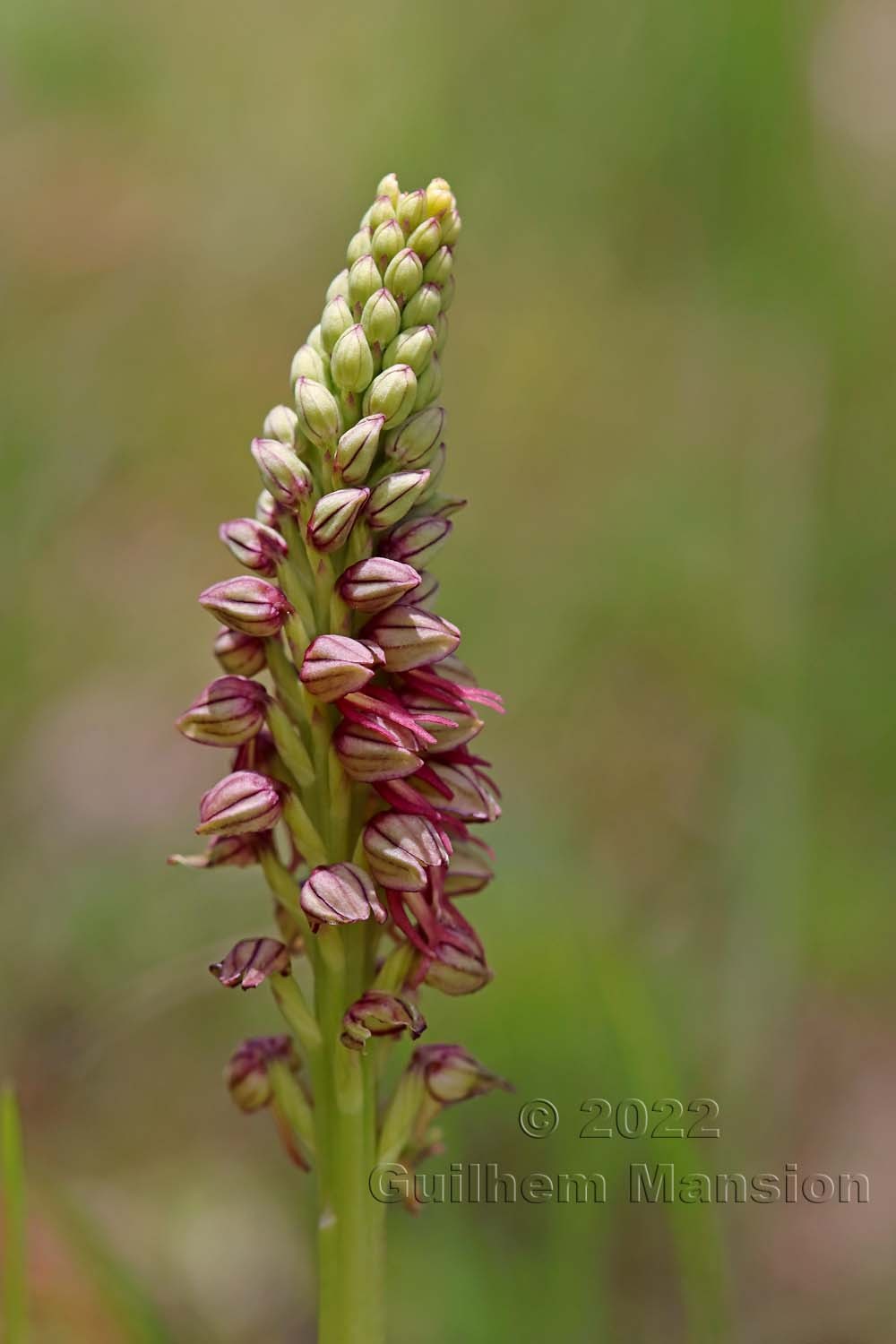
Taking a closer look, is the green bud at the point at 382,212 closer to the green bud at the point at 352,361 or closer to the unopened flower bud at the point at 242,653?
the green bud at the point at 352,361

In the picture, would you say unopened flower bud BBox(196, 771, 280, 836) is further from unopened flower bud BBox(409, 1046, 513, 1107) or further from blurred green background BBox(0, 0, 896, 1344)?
blurred green background BBox(0, 0, 896, 1344)

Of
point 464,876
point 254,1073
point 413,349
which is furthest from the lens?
point 464,876

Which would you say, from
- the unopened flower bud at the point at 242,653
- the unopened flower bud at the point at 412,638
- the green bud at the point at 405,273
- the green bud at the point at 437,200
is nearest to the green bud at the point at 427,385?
the green bud at the point at 405,273

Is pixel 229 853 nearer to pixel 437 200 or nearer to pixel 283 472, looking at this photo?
pixel 283 472

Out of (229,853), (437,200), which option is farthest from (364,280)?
(229,853)

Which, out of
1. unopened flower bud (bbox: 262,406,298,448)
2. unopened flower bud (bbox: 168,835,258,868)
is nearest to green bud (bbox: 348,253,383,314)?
unopened flower bud (bbox: 262,406,298,448)

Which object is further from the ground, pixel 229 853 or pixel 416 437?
pixel 416 437

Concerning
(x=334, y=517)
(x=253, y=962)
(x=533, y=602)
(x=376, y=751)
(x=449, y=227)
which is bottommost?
(x=253, y=962)

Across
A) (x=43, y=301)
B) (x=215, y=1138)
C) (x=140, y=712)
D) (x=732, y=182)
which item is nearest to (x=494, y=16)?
(x=732, y=182)
